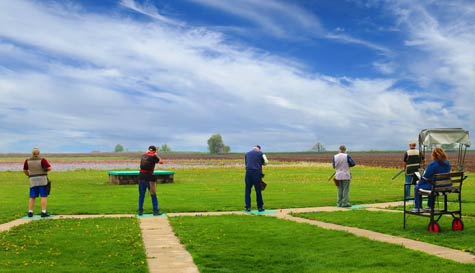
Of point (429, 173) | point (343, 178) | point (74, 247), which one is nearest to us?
point (74, 247)

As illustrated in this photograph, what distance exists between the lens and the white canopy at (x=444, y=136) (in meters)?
17.7

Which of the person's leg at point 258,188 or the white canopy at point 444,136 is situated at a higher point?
the white canopy at point 444,136

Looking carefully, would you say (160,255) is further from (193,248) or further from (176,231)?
(176,231)

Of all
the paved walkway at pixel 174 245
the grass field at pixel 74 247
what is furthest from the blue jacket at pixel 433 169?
the grass field at pixel 74 247

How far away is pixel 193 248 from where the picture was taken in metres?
10.4

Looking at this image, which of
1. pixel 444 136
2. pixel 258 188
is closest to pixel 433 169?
pixel 444 136

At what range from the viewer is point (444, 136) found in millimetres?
17797

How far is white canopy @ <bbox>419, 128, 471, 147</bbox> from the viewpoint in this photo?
57.9 feet

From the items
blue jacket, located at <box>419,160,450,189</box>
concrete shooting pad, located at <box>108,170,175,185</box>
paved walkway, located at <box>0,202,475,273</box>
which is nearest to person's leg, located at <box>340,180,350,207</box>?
paved walkway, located at <box>0,202,475,273</box>

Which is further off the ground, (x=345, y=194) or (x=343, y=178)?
(x=343, y=178)

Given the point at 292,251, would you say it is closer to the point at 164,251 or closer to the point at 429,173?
the point at 164,251

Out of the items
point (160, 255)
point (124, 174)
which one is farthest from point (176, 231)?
point (124, 174)

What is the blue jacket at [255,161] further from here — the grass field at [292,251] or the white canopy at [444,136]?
the white canopy at [444,136]

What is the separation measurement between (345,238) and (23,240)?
7.49m
